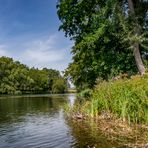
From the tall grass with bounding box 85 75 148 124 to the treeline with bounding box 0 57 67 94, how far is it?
11066cm

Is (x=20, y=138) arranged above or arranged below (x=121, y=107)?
below

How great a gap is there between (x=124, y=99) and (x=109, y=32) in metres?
11.5

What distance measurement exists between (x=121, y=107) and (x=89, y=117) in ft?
13.1

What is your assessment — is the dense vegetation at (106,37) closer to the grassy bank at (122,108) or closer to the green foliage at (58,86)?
the grassy bank at (122,108)

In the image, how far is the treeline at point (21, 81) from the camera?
13425 cm

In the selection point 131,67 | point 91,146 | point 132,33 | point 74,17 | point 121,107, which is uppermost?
point 74,17

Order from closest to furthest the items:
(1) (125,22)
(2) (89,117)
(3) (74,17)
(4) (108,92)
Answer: (4) (108,92) → (2) (89,117) → (1) (125,22) → (3) (74,17)

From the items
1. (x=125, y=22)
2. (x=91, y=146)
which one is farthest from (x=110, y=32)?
(x=91, y=146)

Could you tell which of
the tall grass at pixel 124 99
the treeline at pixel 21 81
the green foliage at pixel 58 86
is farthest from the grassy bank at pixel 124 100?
the green foliage at pixel 58 86

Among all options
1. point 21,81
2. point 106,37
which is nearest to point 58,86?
point 21,81

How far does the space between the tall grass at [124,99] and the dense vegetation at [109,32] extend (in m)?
6.14

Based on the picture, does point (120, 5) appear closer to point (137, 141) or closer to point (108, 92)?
point (108, 92)

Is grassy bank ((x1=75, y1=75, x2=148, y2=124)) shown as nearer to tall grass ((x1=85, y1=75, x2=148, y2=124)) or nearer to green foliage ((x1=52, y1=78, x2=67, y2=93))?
tall grass ((x1=85, y1=75, x2=148, y2=124))

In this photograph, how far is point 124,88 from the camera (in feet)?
60.2
